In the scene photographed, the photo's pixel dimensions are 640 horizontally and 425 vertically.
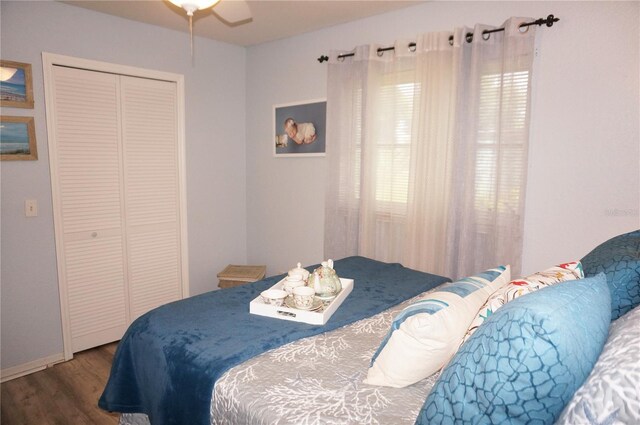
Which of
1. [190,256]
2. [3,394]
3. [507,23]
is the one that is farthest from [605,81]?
[3,394]

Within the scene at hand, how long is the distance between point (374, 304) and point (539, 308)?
1.20 metres

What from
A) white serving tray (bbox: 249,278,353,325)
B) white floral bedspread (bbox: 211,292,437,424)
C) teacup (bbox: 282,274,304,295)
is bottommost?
white floral bedspread (bbox: 211,292,437,424)

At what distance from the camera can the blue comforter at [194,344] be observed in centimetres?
140

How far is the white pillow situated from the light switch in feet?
8.84

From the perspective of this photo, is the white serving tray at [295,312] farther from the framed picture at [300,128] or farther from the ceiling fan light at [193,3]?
the framed picture at [300,128]

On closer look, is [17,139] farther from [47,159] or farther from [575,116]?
[575,116]

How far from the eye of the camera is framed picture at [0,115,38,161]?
266cm

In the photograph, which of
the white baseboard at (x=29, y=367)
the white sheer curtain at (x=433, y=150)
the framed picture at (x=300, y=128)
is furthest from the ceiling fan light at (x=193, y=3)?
the white baseboard at (x=29, y=367)

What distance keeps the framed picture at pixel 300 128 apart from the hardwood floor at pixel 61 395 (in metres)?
2.26

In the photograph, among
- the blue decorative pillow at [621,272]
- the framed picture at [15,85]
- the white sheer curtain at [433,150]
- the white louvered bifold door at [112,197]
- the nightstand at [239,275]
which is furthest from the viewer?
the nightstand at [239,275]

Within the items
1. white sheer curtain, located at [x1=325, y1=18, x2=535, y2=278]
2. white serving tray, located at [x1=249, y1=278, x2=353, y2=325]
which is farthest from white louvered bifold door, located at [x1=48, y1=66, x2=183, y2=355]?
white serving tray, located at [x1=249, y1=278, x2=353, y2=325]

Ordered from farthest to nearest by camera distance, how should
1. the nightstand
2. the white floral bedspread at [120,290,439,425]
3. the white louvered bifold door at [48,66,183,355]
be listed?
the nightstand < the white louvered bifold door at [48,66,183,355] < the white floral bedspread at [120,290,439,425]

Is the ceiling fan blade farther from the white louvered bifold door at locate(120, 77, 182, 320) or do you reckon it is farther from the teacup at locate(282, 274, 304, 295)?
the teacup at locate(282, 274, 304, 295)

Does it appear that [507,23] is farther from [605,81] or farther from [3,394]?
[3,394]
